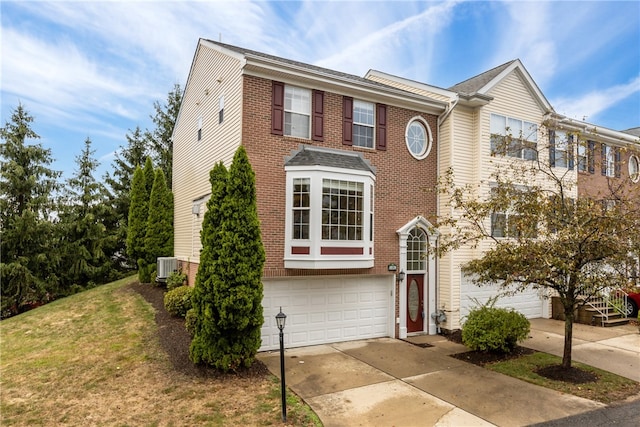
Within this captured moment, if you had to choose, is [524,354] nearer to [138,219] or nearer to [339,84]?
[339,84]

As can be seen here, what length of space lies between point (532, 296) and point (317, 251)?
32.4 ft

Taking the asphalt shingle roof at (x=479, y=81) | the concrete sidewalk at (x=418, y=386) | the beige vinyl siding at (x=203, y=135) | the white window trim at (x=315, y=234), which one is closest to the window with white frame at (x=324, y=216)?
the white window trim at (x=315, y=234)

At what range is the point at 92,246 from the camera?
2219 cm

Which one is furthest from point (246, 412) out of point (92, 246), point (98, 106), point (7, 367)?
point (92, 246)

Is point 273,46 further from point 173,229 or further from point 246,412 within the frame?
point 246,412

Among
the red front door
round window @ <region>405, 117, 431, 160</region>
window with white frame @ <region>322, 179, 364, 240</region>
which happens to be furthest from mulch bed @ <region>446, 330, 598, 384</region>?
round window @ <region>405, 117, 431, 160</region>

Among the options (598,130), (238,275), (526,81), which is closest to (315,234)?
(238,275)

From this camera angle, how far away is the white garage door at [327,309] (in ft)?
34.3

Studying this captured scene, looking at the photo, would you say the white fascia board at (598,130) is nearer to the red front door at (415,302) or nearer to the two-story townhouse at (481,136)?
the two-story townhouse at (481,136)

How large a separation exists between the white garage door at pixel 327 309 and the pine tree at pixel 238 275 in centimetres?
198

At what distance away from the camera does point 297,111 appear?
10.8 meters

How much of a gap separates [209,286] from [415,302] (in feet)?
23.9

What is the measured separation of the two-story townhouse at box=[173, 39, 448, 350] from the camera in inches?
402

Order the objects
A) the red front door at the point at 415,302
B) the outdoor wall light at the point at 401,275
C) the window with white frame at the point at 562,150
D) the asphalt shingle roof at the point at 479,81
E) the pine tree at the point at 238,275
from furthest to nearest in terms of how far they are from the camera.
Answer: the asphalt shingle roof at the point at 479,81, the red front door at the point at 415,302, the outdoor wall light at the point at 401,275, the window with white frame at the point at 562,150, the pine tree at the point at 238,275
